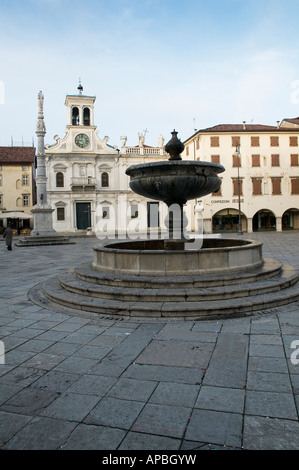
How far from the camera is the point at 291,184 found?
3659 centimetres

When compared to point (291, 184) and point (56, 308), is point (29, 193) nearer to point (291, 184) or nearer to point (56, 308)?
point (291, 184)

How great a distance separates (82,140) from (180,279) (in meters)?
36.8

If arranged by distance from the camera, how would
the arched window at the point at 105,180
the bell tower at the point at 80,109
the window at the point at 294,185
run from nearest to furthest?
1. the window at the point at 294,185
2. the bell tower at the point at 80,109
3. the arched window at the point at 105,180

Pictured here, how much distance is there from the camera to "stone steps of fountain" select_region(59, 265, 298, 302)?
5.77 m

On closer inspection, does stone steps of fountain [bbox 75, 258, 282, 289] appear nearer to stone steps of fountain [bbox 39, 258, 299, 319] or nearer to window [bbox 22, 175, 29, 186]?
stone steps of fountain [bbox 39, 258, 299, 319]

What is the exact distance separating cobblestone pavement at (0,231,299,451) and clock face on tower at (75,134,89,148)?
37.1m

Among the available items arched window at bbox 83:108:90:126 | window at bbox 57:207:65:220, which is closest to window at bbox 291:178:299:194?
arched window at bbox 83:108:90:126

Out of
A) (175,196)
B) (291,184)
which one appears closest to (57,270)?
(175,196)

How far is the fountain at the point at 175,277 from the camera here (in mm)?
5598

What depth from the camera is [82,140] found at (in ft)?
132

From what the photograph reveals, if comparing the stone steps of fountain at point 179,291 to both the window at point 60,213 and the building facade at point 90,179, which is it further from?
the window at point 60,213

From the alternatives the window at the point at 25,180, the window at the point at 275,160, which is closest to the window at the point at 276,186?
the window at the point at 275,160

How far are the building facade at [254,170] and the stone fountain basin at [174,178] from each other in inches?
1113

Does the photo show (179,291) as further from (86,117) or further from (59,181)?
(86,117)
